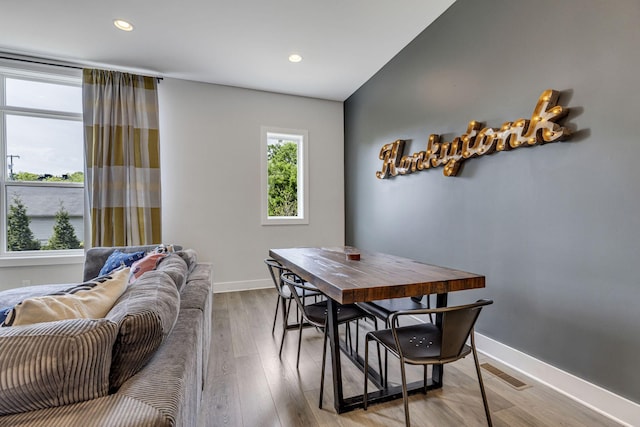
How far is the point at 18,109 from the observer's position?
11.1 feet

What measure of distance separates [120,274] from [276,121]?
3.54m

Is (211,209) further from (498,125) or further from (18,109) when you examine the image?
(498,125)

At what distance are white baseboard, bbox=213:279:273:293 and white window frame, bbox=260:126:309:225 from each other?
88 cm

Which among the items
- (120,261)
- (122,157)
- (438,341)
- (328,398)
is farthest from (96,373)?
(122,157)

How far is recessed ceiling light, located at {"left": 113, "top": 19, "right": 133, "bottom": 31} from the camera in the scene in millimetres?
2739

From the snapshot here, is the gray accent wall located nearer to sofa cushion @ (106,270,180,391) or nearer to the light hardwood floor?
the light hardwood floor

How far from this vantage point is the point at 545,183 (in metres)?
1.92

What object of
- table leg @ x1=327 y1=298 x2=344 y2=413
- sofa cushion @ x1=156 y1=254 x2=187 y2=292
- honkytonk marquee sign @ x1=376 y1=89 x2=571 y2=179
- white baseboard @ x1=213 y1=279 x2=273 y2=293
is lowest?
white baseboard @ x1=213 y1=279 x2=273 y2=293

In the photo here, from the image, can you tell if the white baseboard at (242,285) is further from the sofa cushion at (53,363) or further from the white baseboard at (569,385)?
the sofa cushion at (53,363)

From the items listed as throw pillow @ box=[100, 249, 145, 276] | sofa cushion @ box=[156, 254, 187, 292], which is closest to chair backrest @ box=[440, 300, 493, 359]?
sofa cushion @ box=[156, 254, 187, 292]

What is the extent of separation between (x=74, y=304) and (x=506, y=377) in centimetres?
249

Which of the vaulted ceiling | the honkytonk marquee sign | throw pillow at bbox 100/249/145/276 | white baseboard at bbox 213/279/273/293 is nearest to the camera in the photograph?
the honkytonk marquee sign

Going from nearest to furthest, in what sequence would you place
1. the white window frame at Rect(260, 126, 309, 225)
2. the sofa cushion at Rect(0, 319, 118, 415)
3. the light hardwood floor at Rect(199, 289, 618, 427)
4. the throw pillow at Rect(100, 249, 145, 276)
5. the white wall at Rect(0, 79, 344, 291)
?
the sofa cushion at Rect(0, 319, 118, 415) → the light hardwood floor at Rect(199, 289, 618, 427) → the throw pillow at Rect(100, 249, 145, 276) → the white wall at Rect(0, 79, 344, 291) → the white window frame at Rect(260, 126, 309, 225)

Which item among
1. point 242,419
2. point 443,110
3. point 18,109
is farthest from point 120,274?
point 18,109
